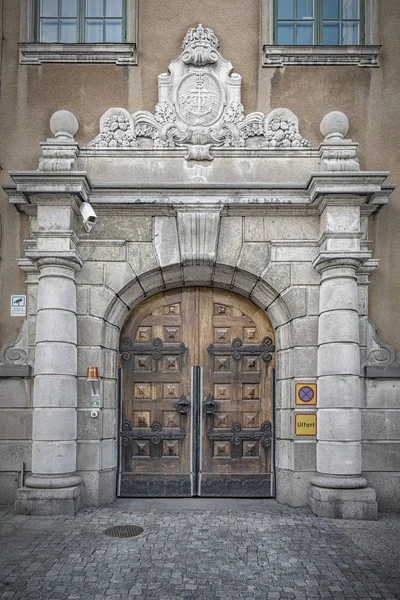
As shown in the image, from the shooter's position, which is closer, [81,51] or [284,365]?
[284,365]

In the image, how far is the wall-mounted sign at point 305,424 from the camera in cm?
801

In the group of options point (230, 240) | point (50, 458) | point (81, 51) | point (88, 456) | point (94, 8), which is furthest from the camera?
point (94, 8)

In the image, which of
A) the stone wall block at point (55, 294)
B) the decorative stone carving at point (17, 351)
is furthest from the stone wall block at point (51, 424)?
the stone wall block at point (55, 294)

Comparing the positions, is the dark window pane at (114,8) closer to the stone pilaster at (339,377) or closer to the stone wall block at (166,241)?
the stone wall block at (166,241)

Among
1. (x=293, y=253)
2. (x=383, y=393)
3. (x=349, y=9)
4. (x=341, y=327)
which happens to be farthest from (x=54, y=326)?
(x=349, y=9)

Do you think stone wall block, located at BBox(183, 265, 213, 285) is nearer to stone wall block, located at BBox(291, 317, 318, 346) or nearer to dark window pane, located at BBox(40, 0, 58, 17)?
stone wall block, located at BBox(291, 317, 318, 346)

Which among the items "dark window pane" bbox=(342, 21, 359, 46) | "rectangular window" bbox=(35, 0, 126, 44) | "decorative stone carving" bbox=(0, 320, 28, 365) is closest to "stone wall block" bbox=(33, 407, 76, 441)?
"decorative stone carving" bbox=(0, 320, 28, 365)

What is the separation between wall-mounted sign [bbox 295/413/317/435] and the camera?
8008 mm

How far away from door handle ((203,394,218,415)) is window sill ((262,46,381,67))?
187 inches

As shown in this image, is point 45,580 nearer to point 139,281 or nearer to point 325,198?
point 139,281

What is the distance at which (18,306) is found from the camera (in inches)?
327

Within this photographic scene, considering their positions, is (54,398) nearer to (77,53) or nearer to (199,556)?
(199,556)

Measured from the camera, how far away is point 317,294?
8.19 metres

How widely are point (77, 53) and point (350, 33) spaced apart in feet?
12.9
